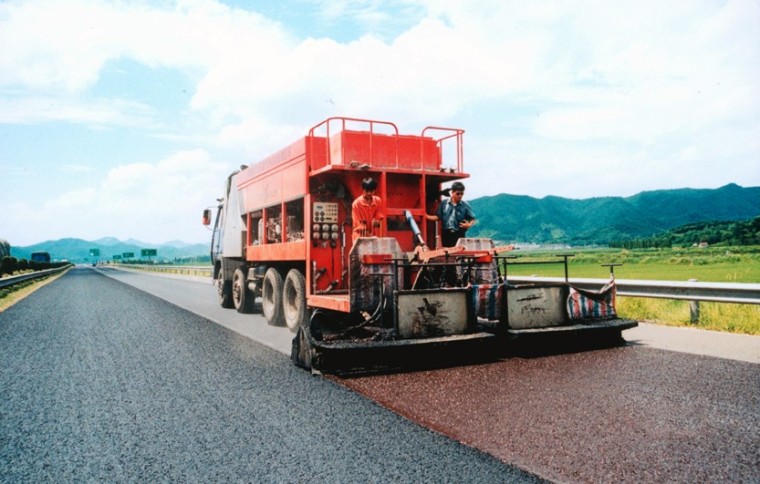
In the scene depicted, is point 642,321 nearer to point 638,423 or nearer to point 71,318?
point 638,423

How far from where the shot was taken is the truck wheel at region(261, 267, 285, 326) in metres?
10.9

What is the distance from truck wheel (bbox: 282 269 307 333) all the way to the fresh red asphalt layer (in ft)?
11.7

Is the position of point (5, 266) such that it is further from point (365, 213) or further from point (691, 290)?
point (691, 290)

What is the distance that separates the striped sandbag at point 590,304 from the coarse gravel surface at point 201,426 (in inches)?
143

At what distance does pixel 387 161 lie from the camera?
30.0ft

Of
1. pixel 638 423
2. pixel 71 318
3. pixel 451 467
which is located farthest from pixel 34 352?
pixel 638 423

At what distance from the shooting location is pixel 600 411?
4609 millimetres

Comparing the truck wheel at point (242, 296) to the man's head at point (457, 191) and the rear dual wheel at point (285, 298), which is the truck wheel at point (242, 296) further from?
the man's head at point (457, 191)

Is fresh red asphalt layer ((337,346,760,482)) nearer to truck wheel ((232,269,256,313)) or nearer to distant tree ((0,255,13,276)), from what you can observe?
truck wheel ((232,269,256,313))

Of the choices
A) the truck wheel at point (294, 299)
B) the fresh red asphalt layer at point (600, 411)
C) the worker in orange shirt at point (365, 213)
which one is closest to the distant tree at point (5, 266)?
the truck wheel at point (294, 299)

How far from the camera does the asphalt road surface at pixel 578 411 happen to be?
340 centimetres

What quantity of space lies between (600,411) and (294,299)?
663 cm

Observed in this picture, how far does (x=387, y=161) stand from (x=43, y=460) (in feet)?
21.3

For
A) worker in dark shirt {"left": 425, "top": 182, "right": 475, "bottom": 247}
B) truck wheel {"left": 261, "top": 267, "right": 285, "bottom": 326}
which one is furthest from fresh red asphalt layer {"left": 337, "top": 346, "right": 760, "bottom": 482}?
truck wheel {"left": 261, "top": 267, "right": 285, "bottom": 326}
